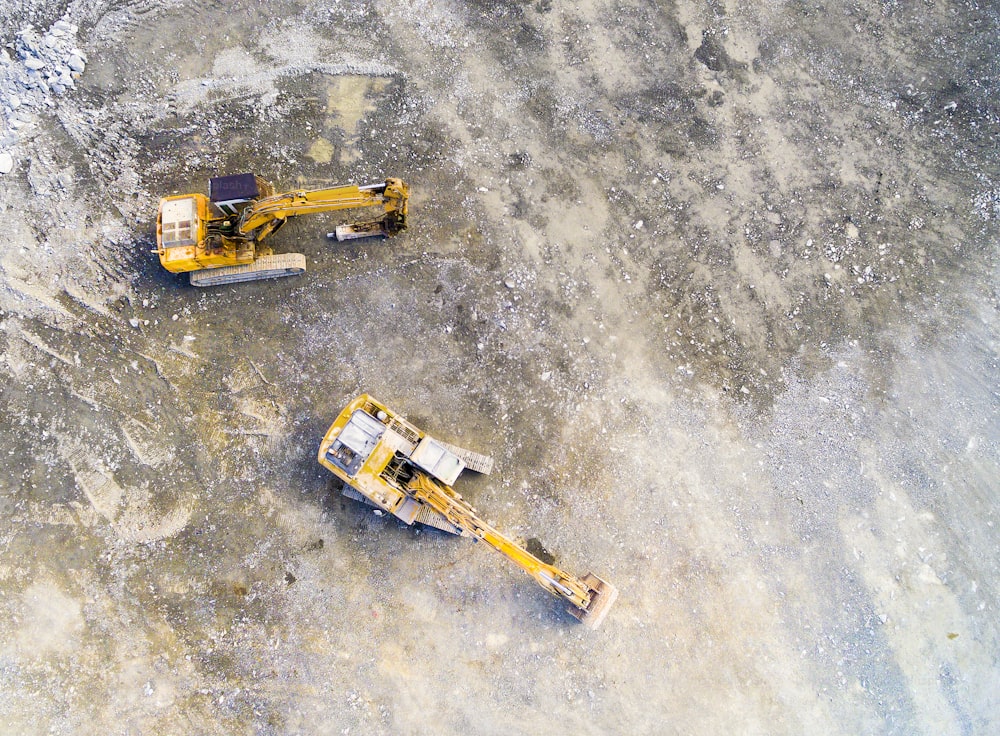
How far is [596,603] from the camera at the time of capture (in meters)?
11.5

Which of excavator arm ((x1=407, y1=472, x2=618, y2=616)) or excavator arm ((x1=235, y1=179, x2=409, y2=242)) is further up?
excavator arm ((x1=235, y1=179, x2=409, y2=242))

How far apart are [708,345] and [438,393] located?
5774 mm

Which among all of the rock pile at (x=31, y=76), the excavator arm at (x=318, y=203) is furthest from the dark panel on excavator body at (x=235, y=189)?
the rock pile at (x=31, y=76)

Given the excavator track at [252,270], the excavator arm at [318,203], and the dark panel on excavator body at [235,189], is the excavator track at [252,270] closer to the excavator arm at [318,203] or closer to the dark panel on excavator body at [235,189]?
the excavator arm at [318,203]

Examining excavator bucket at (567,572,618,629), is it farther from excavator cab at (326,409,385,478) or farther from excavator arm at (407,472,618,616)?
excavator cab at (326,409,385,478)

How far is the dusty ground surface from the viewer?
11961mm

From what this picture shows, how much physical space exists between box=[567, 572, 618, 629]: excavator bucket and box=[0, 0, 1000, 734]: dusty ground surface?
1.79 feet

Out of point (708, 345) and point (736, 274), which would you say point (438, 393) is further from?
point (736, 274)

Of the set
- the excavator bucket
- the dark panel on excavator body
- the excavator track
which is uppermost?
the dark panel on excavator body

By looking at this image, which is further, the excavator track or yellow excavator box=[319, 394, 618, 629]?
the excavator track

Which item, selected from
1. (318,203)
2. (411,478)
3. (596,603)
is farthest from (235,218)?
(596,603)

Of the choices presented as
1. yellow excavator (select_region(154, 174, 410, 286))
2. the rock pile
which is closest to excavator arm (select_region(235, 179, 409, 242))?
yellow excavator (select_region(154, 174, 410, 286))

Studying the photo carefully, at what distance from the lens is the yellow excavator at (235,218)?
11609mm

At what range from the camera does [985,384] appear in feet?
42.1
